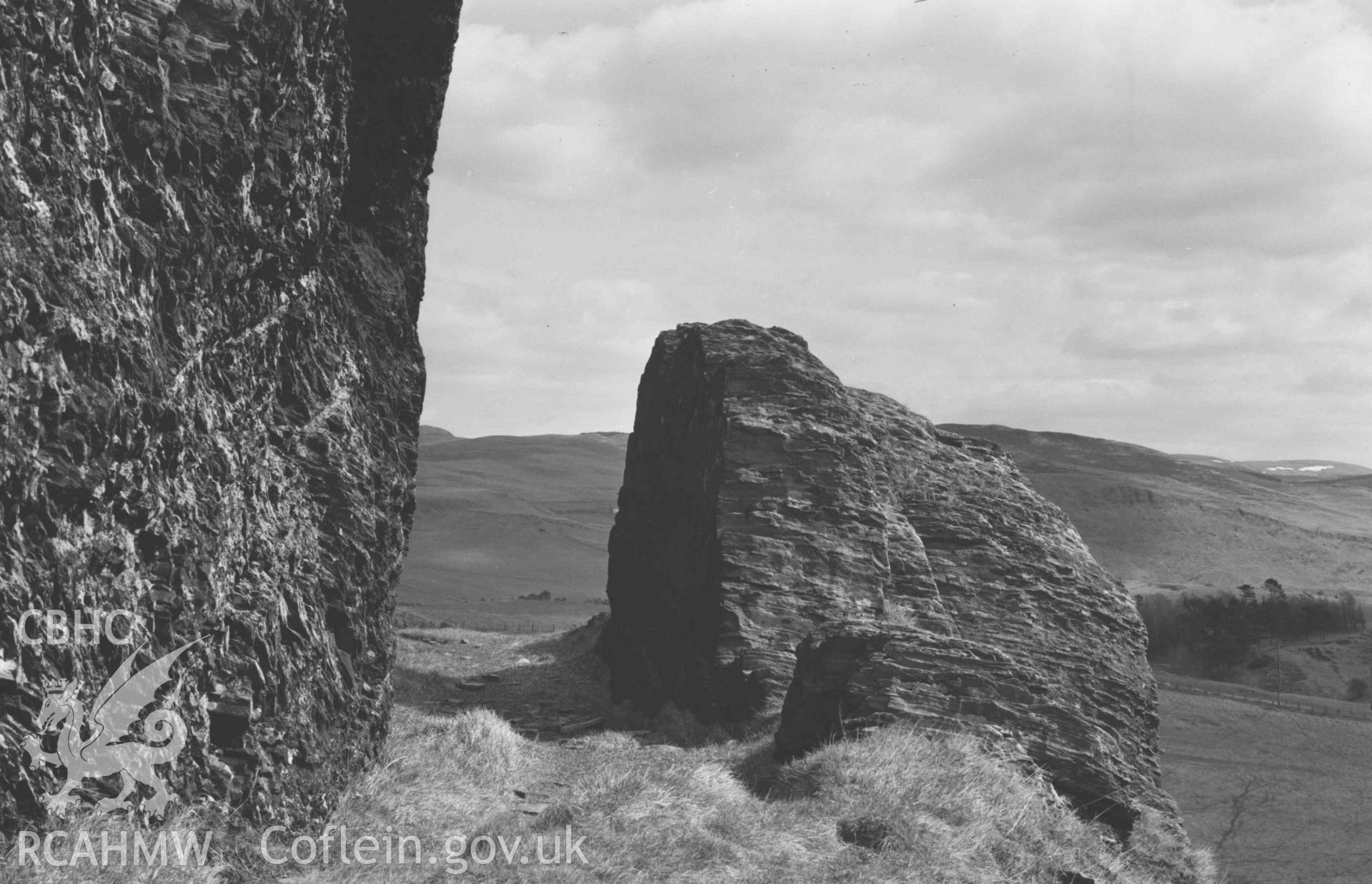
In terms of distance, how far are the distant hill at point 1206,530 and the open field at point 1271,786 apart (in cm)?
3456

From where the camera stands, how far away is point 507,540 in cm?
11025

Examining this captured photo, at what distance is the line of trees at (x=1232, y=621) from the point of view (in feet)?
214

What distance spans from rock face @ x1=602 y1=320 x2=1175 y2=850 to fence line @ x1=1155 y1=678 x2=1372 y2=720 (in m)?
29.6

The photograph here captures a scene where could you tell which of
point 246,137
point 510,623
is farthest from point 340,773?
point 510,623

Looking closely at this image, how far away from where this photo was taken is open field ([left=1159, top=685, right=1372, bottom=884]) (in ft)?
89.7

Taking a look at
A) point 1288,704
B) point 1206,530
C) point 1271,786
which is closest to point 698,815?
point 1271,786

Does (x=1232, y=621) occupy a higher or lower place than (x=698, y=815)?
lower

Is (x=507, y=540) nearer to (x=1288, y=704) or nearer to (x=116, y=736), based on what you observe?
(x=1288, y=704)

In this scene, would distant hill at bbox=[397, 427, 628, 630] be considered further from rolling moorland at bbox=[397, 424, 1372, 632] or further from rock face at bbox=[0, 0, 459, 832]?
rock face at bbox=[0, 0, 459, 832]

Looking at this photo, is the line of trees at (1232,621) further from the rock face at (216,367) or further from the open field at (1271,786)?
the rock face at (216,367)

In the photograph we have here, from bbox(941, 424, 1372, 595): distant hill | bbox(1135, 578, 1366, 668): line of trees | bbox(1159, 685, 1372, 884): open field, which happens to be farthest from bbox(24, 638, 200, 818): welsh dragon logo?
bbox(941, 424, 1372, 595): distant hill

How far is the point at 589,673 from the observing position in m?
23.0

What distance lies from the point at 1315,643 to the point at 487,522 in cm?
7770

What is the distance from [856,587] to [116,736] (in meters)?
12.6
